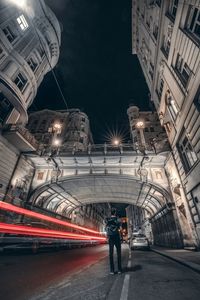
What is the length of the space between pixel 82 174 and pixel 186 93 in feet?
48.0

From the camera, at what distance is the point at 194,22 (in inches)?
422

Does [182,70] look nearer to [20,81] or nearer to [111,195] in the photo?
[20,81]

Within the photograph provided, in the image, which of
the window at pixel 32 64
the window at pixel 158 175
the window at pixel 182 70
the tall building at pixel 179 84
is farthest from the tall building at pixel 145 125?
the window at pixel 182 70

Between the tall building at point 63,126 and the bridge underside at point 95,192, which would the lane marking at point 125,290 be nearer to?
the bridge underside at point 95,192

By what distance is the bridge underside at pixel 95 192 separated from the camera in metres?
21.0

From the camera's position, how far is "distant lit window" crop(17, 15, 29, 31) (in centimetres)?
2245

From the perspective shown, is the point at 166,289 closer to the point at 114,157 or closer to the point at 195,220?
the point at 195,220

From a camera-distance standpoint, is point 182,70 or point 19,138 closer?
point 182,70

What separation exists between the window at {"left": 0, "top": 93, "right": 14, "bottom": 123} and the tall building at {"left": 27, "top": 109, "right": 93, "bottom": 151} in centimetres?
2523

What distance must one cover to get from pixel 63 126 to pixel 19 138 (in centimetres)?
3412

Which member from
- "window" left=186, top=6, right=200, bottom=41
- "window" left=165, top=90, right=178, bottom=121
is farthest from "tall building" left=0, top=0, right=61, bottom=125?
"window" left=186, top=6, right=200, bottom=41

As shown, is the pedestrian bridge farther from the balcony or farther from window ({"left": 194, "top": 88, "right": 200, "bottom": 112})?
window ({"left": 194, "top": 88, "right": 200, "bottom": 112})

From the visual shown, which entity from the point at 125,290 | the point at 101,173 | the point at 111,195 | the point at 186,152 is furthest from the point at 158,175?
the point at 125,290

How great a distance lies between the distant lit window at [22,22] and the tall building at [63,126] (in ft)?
80.4
